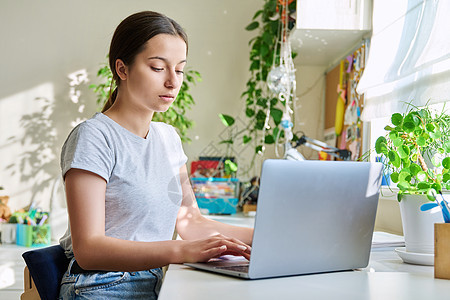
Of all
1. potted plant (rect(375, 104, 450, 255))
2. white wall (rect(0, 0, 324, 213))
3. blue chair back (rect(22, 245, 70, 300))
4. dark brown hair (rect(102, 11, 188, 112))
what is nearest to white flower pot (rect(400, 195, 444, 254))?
potted plant (rect(375, 104, 450, 255))

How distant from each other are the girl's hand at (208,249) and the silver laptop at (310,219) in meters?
0.02

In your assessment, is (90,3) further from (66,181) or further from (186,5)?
(66,181)

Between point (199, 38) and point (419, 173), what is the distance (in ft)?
7.24

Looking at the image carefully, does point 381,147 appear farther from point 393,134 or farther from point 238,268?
point 238,268

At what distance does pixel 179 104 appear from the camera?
9.53 ft

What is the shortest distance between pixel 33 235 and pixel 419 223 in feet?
7.13

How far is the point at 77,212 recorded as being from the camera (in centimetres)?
100

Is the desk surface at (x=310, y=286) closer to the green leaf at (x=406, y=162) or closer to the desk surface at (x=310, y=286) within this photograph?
the desk surface at (x=310, y=286)

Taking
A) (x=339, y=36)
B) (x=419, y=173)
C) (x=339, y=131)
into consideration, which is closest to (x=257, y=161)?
(x=339, y=131)

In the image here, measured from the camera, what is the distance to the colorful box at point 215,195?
8.69ft

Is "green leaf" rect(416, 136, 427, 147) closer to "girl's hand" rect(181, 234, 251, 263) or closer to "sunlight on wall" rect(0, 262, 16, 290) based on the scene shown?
"girl's hand" rect(181, 234, 251, 263)

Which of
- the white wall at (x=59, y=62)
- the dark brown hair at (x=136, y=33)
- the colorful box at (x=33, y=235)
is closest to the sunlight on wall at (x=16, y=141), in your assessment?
the white wall at (x=59, y=62)

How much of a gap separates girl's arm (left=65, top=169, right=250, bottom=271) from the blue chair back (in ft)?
0.36

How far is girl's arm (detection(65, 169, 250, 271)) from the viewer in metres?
0.97
